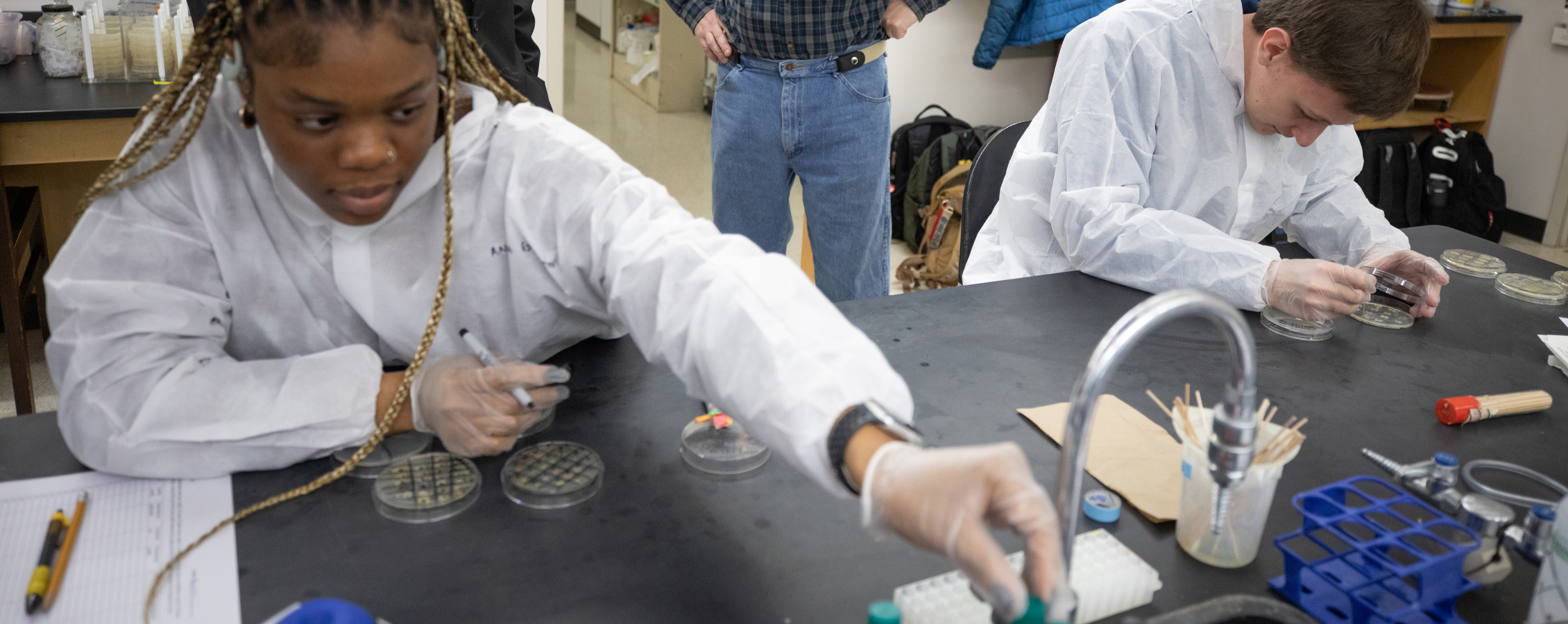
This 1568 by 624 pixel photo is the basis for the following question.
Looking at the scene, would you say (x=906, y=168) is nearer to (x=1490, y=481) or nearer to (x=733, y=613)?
(x=1490, y=481)

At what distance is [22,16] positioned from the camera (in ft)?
7.97

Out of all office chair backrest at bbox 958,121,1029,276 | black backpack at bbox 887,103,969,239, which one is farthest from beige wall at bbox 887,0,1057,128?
office chair backrest at bbox 958,121,1029,276

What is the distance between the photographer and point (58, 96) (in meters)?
2.08

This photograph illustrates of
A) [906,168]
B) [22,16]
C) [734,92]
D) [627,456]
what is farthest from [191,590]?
[906,168]

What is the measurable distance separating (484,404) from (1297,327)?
1.01m

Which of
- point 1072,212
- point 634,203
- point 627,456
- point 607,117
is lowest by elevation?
point 607,117

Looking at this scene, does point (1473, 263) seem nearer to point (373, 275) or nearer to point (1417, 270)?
point (1417, 270)

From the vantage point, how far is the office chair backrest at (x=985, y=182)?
1.79 meters

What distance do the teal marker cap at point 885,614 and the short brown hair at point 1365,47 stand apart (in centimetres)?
105

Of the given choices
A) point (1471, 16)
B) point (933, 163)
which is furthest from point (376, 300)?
point (1471, 16)

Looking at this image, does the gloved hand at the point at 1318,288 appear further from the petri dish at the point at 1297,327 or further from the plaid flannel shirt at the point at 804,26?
the plaid flannel shirt at the point at 804,26

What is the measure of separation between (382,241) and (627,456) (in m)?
0.34

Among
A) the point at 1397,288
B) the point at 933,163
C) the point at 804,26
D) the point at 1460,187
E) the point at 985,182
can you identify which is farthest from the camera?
the point at 1460,187

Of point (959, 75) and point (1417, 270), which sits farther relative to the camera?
point (959, 75)
